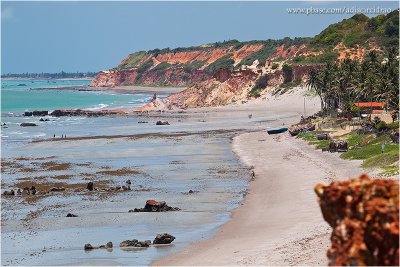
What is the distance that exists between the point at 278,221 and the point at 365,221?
21.6 meters

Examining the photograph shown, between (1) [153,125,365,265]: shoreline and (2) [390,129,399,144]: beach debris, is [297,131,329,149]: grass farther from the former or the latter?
(2) [390,129,399,144]: beach debris

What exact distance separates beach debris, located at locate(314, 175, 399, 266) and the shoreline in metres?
12.1

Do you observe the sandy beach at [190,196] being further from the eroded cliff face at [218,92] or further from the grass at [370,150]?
the eroded cliff face at [218,92]

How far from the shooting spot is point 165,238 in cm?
2509

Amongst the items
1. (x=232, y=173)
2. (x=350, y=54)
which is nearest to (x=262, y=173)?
(x=232, y=173)

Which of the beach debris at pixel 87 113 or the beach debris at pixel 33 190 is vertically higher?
the beach debris at pixel 87 113

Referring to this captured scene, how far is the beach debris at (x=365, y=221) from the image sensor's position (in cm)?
692

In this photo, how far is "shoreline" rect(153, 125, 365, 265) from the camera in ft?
70.4

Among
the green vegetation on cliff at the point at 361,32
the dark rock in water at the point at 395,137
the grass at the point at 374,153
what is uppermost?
the green vegetation on cliff at the point at 361,32

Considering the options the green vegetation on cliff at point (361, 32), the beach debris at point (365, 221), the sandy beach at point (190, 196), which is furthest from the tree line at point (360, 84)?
the beach debris at point (365, 221)

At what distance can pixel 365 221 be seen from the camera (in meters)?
6.92

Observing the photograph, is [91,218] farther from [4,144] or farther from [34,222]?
[4,144]

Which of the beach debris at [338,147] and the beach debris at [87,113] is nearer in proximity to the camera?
the beach debris at [338,147]

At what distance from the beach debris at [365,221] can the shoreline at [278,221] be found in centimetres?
1206
